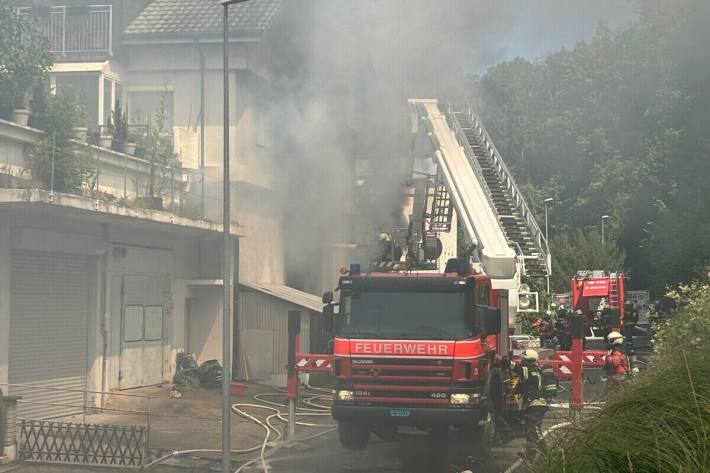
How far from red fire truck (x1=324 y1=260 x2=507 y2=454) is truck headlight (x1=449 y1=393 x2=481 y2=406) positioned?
13 mm

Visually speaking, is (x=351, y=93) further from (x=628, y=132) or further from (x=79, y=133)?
(x=628, y=132)

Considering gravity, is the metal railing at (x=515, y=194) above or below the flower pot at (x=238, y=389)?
above

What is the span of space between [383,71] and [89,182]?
8.13 m

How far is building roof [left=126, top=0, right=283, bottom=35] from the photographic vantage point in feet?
80.4

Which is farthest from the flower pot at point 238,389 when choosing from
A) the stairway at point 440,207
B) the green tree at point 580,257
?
the green tree at point 580,257

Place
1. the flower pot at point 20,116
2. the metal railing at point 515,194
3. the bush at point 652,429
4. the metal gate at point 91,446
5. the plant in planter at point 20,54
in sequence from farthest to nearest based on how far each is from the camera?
1. the metal railing at point 515,194
2. the plant in planter at point 20,54
3. the flower pot at point 20,116
4. the metal gate at point 91,446
5. the bush at point 652,429

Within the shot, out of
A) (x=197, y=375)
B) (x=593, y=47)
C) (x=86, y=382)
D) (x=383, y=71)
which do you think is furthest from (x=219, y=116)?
(x=593, y=47)

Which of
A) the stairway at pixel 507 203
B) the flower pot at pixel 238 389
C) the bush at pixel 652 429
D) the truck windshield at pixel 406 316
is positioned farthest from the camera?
the stairway at pixel 507 203

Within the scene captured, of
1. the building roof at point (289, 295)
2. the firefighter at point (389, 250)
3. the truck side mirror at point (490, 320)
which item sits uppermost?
the firefighter at point (389, 250)

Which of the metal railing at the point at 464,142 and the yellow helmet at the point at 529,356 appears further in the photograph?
the metal railing at the point at 464,142

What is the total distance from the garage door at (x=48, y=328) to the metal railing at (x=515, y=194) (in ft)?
33.4

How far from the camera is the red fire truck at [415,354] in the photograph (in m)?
12.7

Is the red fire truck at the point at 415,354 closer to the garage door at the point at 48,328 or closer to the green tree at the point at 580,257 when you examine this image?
the garage door at the point at 48,328

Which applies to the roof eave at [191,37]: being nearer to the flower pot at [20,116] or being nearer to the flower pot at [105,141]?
the flower pot at [105,141]
